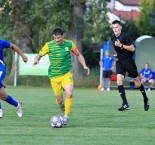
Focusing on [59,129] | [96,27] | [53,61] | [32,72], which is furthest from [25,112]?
[96,27]

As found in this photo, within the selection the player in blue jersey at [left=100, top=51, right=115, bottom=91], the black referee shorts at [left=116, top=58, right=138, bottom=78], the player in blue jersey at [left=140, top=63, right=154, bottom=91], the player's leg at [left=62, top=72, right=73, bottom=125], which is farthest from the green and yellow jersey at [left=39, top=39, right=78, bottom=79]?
the player in blue jersey at [left=140, top=63, right=154, bottom=91]

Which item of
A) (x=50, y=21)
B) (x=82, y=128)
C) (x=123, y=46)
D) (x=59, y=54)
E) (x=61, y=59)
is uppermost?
(x=59, y=54)

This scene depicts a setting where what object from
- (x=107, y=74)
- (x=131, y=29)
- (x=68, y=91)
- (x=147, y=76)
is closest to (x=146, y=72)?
(x=147, y=76)

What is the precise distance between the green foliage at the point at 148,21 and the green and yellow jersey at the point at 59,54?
92.8ft

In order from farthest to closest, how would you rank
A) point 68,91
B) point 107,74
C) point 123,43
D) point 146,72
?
point 146,72
point 107,74
point 123,43
point 68,91

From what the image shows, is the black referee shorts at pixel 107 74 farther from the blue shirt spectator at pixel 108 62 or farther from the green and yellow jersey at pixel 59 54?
the green and yellow jersey at pixel 59 54

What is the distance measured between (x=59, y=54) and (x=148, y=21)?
29346 millimetres

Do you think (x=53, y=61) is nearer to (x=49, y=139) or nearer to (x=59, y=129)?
(x=59, y=129)

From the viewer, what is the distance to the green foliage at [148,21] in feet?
135

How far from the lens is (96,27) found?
34.6 metres

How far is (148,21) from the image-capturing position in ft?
137

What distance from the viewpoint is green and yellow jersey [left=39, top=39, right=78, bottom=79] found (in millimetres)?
12820

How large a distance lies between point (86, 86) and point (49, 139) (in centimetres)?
2368

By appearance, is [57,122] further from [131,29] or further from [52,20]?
[131,29]
